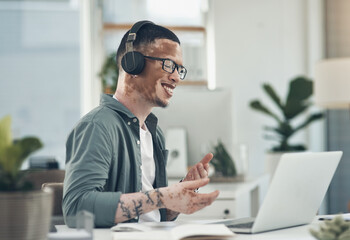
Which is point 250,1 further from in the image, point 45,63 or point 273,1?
point 45,63

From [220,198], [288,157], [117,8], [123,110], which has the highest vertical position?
[117,8]

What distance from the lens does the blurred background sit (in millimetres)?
5254

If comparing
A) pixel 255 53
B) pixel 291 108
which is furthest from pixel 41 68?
pixel 291 108

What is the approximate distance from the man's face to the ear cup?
0.09ft

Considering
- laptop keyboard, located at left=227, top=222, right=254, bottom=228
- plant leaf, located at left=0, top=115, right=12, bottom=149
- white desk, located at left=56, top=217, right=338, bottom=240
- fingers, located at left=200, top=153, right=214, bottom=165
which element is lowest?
white desk, located at left=56, top=217, right=338, bottom=240

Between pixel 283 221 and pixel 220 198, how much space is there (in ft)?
3.63

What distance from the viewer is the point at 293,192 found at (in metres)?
1.49

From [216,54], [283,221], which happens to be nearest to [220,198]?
[283,221]

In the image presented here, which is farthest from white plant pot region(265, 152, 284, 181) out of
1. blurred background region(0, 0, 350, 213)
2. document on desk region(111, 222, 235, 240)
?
document on desk region(111, 222, 235, 240)

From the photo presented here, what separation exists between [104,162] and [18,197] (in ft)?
1.83

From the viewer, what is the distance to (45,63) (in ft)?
18.1

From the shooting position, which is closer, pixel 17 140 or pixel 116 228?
pixel 17 140

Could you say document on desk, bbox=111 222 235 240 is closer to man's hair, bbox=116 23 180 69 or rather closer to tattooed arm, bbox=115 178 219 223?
tattooed arm, bbox=115 178 219 223

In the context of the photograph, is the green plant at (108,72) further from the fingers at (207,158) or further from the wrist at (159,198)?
the wrist at (159,198)
